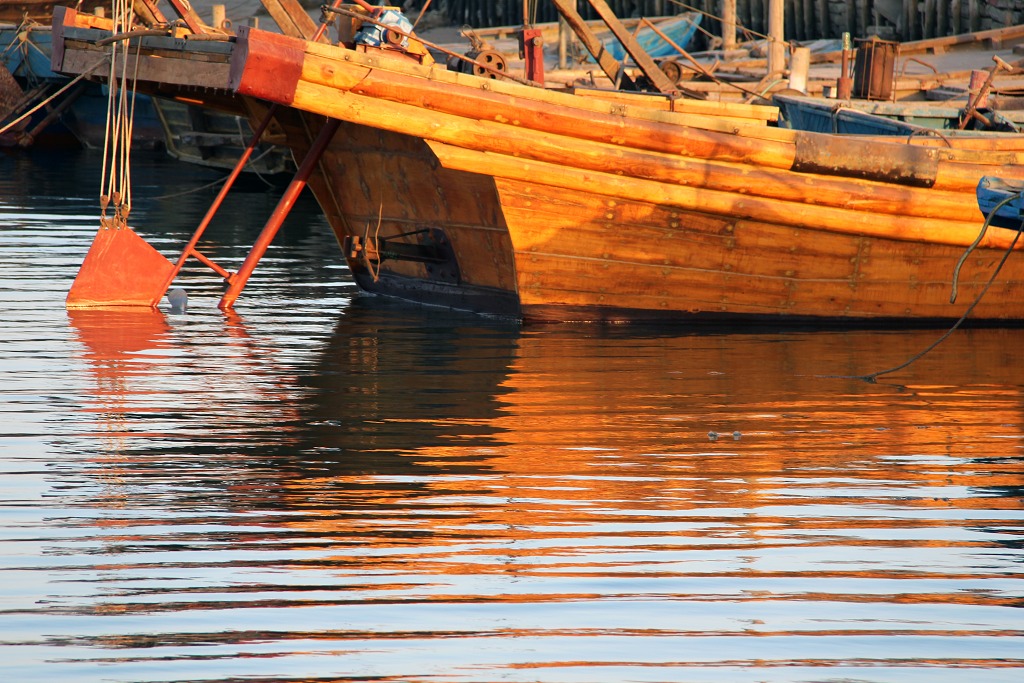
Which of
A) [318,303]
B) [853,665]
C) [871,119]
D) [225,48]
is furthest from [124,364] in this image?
[871,119]

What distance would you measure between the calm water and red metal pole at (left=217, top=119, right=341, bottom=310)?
2.02ft

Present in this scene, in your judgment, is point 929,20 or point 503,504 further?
point 929,20

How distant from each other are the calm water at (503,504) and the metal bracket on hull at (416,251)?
0.58 metres

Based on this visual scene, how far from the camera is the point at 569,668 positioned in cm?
376

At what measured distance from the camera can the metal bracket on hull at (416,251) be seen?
958 cm

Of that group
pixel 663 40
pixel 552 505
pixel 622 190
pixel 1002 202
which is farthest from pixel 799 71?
pixel 552 505

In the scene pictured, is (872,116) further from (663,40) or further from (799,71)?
(663,40)

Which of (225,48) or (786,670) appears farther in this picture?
(225,48)

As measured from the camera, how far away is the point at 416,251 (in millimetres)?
9797

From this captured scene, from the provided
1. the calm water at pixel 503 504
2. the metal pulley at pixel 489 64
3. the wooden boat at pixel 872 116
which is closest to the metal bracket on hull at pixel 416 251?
the calm water at pixel 503 504

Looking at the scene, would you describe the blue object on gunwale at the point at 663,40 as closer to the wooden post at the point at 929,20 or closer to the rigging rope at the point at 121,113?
the wooden post at the point at 929,20

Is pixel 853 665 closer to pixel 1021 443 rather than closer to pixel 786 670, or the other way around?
pixel 786 670

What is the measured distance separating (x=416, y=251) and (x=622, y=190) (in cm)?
185

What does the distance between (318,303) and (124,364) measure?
8.84 feet
